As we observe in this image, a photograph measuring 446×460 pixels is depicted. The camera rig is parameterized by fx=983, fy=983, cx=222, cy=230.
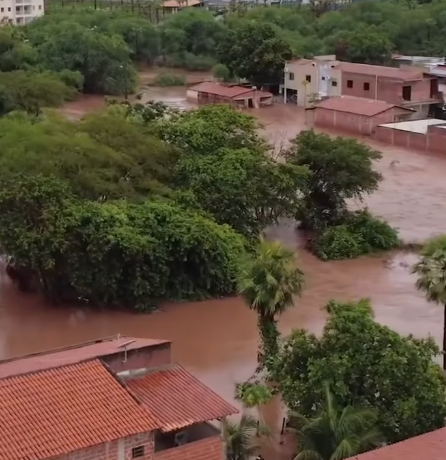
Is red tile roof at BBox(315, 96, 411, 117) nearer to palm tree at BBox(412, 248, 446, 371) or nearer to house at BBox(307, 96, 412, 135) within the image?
house at BBox(307, 96, 412, 135)

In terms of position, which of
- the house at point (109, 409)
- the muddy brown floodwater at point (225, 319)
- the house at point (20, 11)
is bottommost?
the muddy brown floodwater at point (225, 319)

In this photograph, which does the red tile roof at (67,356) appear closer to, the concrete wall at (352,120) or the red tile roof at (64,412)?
the red tile roof at (64,412)

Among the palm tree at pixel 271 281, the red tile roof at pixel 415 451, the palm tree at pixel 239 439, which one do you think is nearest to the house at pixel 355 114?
the palm tree at pixel 271 281

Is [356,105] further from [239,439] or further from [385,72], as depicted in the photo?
[239,439]

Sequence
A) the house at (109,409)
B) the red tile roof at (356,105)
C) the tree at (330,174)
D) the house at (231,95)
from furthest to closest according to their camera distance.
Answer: the house at (231,95) → the red tile roof at (356,105) → the tree at (330,174) → the house at (109,409)

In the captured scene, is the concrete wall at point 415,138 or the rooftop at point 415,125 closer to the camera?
the concrete wall at point 415,138

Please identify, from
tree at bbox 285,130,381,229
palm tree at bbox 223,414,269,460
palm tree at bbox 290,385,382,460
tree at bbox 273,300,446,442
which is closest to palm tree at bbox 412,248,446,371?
tree at bbox 273,300,446,442

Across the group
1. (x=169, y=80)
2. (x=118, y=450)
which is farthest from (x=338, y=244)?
(x=169, y=80)
